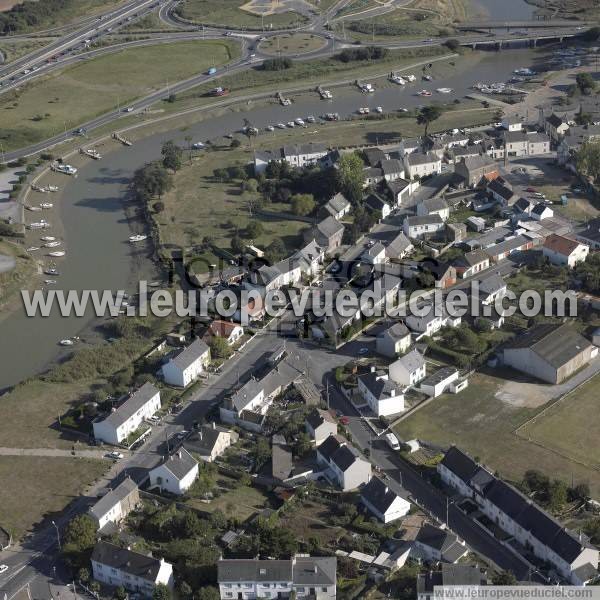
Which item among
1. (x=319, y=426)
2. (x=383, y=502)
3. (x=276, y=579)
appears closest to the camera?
(x=276, y=579)

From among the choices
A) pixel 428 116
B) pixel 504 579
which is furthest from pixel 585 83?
pixel 504 579

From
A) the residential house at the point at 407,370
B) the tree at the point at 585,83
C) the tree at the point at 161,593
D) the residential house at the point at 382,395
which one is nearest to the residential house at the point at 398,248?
the residential house at the point at 407,370

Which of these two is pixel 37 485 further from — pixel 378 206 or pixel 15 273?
pixel 378 206

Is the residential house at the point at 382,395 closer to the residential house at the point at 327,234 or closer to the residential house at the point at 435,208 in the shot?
the residential house at the point at 327,234

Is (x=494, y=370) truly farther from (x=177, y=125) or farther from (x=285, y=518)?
(x=177, y=125)

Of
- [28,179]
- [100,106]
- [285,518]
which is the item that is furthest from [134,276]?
[100,106]
